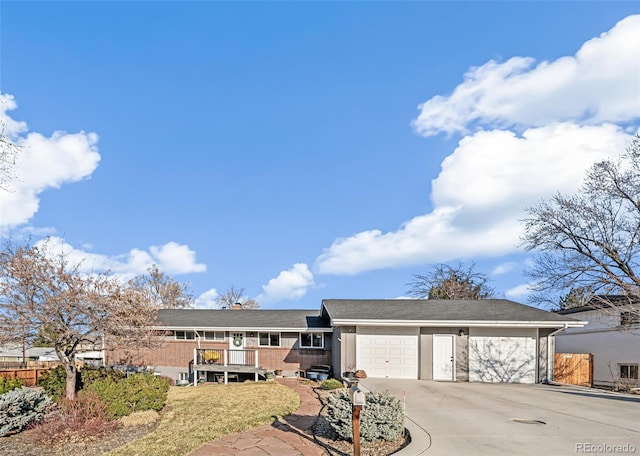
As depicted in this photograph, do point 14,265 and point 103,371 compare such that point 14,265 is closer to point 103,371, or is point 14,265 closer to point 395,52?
point 103,371

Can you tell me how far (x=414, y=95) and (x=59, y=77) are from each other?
11.2 metres

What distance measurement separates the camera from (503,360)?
18625 millimetres

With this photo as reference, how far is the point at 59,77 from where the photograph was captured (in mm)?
13648

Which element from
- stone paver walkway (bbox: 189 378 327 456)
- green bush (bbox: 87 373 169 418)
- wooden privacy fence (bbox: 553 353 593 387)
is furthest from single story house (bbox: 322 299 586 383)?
stone paver walkway (bbox: 189 378 327 456)

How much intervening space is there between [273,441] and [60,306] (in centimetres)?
766

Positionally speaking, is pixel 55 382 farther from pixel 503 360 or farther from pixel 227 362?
pixel 503 360

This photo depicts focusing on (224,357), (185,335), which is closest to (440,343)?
(224,357)

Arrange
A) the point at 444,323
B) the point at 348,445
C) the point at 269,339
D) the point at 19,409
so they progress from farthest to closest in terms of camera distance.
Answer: the point at 269,339, the point at 444,323, the point at 19,409, the point at 348,445

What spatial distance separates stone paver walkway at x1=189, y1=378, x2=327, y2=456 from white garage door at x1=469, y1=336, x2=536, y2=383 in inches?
408

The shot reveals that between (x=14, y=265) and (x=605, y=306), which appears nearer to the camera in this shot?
(x=14, y=265)

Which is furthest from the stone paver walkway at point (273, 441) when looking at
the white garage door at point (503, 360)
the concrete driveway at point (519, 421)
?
the white garage door at point (503, 360)

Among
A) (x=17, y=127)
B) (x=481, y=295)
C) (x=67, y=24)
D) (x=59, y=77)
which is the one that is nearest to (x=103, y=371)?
(x=17, y=127)

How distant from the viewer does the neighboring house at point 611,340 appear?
1916cm

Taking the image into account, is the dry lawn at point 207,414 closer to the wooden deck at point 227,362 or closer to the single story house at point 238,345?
the wooden deck at point 227,362
